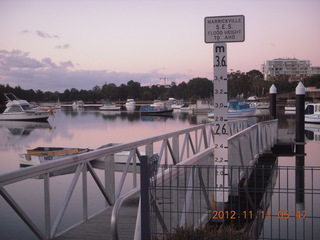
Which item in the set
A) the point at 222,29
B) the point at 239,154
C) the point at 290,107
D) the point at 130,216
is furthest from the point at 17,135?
the point at 290,107

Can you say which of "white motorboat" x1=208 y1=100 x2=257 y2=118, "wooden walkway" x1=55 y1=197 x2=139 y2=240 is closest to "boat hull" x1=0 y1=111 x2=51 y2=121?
"white motorboat" x1=208 y1=100 x2=257 y2=118

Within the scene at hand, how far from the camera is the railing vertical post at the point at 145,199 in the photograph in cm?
412

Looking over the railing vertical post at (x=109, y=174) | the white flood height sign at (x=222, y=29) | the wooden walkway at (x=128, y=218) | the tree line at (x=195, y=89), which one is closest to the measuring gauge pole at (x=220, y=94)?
the white flood height sign at (x=222, y=29)

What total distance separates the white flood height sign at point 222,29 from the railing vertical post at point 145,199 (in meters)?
3.88

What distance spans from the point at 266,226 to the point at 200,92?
511ft

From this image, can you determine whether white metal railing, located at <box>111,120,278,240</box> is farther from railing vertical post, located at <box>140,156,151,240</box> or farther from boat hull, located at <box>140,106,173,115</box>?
boat hull, located at <box>140,106,173,115</box>

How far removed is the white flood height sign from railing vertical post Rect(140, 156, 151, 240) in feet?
12.7

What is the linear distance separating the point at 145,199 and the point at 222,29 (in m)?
4.22

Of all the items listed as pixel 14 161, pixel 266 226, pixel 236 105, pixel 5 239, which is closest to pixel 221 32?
pixel 266 226

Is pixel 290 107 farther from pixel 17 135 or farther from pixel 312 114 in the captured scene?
pixel 17 135

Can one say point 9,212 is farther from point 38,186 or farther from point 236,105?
point 236,105

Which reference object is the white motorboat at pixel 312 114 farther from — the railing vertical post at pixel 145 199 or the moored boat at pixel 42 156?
the railing vertical post at pixel 145 199

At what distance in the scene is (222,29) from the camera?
739cm

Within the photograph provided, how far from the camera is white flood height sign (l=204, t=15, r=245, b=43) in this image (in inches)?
288
